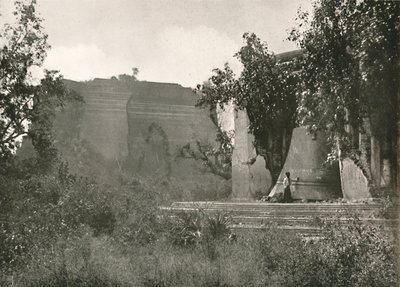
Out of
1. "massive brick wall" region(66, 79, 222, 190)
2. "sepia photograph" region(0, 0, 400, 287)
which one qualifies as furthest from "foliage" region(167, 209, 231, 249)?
"massive brick wall" region(66, 79, 222, 190)

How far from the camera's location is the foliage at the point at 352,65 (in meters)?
7.84

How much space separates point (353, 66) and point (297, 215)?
2804 mm

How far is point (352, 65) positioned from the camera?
8602 millimetres

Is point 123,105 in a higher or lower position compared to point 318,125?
higher

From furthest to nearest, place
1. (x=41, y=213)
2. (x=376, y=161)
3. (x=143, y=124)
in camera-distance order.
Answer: (x=143, y=124)
(x=376, y=161)
(x=41, y=213)

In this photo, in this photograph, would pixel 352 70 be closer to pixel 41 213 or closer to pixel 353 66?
pixel 353 66

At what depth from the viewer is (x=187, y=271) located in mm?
6508

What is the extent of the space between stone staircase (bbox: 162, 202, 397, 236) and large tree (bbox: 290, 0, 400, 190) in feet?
4.41

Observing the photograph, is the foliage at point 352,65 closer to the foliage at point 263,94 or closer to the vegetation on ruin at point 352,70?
the vegetation on ruin at point 352,70

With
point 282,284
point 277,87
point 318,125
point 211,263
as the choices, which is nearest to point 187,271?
point 211,263

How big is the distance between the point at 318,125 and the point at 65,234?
16.9 feet

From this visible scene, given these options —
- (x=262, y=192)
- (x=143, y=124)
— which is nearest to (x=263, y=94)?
(x=262, y=192)

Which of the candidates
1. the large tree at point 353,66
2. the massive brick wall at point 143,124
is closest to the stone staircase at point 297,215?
the large tree at point 353,66

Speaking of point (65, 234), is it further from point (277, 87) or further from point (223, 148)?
point (223, 148)
